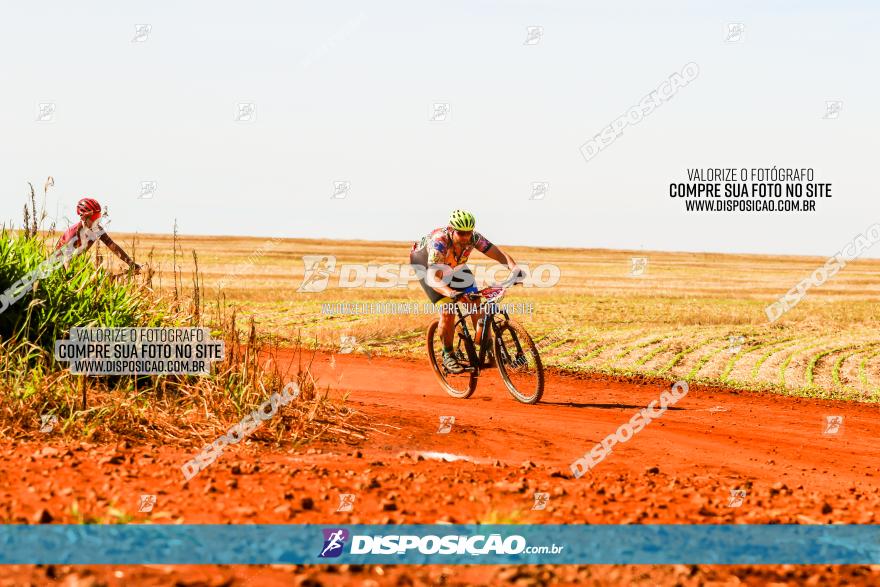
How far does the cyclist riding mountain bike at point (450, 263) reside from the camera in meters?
11.8

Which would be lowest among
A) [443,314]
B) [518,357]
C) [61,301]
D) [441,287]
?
[518,357]

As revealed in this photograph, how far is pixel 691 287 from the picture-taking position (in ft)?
125

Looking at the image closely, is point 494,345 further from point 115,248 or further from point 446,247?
point 115,248

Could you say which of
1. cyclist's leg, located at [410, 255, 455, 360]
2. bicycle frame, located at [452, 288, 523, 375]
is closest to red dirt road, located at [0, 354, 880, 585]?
bicycle frame, located at [452, 288, 523, 375]

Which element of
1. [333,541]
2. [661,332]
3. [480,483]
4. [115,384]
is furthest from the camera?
[661,332]

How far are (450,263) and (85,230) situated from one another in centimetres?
471

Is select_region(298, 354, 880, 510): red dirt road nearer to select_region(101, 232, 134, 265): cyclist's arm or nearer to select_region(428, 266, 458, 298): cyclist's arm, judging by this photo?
select_region(428, 266, 458, 298): cyclist's arm

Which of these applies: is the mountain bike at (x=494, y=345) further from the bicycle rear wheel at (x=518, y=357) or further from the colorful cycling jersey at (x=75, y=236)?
the colorful cycling jersey at (x=75, y=236)

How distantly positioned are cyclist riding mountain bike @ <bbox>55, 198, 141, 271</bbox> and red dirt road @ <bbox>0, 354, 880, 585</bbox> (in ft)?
11.9

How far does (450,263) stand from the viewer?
12070mm

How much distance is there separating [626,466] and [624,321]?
46.2 feet

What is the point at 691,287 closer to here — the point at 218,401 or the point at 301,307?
the point at 301,307

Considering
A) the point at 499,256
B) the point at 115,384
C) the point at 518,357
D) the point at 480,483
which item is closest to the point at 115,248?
the point at 115,384

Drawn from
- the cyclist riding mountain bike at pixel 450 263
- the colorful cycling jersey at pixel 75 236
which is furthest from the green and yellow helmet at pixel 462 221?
the colorful cycling jersey at pixel 75 236
